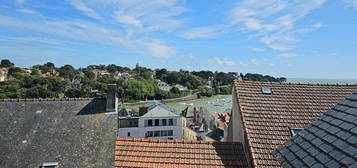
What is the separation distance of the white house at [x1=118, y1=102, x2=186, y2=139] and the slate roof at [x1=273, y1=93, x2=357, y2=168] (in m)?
27.7

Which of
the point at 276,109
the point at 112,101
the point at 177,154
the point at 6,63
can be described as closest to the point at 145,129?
the point at 112,101

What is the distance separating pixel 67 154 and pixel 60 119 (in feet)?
6.83

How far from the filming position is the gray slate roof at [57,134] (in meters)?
9.43

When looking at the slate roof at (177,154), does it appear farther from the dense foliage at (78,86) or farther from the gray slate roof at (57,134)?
the dense foliage at (78,86)

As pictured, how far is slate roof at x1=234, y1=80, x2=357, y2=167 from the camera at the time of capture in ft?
29.2

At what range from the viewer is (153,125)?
3284cm

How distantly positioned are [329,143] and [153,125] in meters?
29.3

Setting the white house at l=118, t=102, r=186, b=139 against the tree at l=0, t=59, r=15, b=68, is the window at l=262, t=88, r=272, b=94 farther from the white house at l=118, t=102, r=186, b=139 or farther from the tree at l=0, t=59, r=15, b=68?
the tree at l=0, t=59, r=15, b=68

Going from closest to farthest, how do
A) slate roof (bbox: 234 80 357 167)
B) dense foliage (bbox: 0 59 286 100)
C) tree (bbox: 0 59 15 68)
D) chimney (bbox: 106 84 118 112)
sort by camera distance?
slate roof (bbox: 234 80 357 167) < chimney (bbox: 106 84 118 112) < dense foliage (bbox: 0 59 286 100) < tree (bbox: 0 59 15 68)

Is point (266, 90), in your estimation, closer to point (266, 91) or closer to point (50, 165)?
point (266, 91)

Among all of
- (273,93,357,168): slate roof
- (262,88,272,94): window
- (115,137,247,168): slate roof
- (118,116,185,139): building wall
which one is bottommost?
(118,116,185,139): building wall

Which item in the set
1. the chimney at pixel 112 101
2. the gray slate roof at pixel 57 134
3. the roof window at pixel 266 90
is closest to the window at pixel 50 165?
the gray slate roof at pixel 57 134

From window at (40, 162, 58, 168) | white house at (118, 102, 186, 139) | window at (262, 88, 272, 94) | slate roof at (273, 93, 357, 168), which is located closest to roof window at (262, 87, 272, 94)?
window at (262, 88, 272, 94)

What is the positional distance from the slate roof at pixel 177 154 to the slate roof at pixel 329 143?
3.79 m
